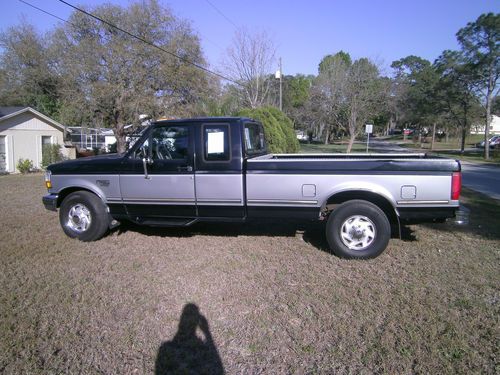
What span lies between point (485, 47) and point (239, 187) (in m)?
33.4

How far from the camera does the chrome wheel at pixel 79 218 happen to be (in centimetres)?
623

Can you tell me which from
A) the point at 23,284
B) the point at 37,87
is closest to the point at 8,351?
the point at 23,284

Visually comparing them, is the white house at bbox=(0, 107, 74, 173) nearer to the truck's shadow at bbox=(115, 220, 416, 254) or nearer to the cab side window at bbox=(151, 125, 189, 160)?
the truck's shadow at bbox=(115, 220, 416, 254)

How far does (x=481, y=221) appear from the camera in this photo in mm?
7691

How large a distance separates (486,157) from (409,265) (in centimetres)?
3268

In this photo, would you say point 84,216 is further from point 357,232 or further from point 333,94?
point 333,94

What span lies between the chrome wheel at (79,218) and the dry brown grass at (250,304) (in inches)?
11.1

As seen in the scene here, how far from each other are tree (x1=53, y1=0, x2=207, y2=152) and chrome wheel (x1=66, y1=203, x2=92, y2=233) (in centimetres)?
1655

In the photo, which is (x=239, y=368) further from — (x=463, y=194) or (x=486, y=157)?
(x=486, y=157)

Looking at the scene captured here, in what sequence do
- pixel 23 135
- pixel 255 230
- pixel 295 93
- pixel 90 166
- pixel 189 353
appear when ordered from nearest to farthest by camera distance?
pixel 189 353, pixel 90 166, pixel 255 230, pixel 23 135, pixel 295 93

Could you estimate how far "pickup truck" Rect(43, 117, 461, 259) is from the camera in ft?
16.6

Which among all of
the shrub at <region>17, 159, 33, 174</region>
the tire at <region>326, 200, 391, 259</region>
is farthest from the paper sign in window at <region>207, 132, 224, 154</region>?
the shrub at <region>17, 159, 33, 174</region>

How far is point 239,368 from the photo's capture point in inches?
118

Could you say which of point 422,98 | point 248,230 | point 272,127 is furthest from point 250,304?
point 422,98
